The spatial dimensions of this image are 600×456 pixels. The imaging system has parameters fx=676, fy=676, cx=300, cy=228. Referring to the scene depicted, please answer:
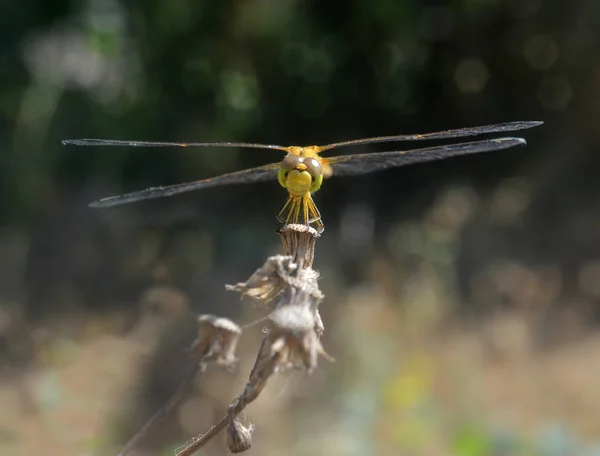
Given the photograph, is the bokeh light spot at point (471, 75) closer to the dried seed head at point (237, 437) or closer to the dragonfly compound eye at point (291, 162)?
the dragonfly compound eye at point (291, 162)

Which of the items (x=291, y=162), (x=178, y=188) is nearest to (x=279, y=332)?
(x=291, y=162)

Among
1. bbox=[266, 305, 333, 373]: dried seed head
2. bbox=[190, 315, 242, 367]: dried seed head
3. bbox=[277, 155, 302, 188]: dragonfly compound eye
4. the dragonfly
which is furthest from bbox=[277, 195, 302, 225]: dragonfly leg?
bbox=[266, 305, 333, 373]: dried seed head

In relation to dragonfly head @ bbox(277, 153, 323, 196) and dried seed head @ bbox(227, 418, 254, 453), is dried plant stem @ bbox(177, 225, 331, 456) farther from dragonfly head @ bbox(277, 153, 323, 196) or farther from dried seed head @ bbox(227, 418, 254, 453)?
dragonfly head @ bbox(277, 153, 323, 196)

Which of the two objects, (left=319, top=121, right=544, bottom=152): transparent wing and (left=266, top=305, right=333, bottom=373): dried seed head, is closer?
(left=266, top=305, right=333, bottom=373): dried seed head

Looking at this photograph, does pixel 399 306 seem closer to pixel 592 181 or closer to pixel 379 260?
pixel 379 260

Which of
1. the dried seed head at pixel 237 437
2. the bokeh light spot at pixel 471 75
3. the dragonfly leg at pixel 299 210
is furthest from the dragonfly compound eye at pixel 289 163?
the bokeh light spot at pixel 471 75

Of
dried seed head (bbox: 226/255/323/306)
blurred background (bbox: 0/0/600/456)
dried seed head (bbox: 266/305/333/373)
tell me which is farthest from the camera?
blurred background (bbox: 0/0/600/456)
